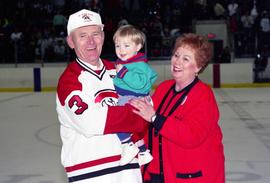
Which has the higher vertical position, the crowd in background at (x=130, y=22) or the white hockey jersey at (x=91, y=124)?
the crowd in background at (x=130, y=22)

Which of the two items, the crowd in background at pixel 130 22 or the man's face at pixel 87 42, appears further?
the crowd in background at pixel 130 22

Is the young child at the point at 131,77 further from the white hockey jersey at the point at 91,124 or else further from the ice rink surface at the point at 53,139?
the ice rink surface at the point at 53,139

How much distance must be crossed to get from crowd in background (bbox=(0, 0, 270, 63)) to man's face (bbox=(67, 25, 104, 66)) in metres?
11.0

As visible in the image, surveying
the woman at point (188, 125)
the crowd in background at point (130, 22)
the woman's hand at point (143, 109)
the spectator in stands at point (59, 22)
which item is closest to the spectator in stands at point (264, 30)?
the crowd in background at point (130, 22)

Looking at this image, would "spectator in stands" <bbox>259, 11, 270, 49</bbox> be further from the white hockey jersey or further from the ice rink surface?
the white hockey jersey

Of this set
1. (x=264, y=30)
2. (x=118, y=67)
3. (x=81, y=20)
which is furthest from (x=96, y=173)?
(x=264, y=30)

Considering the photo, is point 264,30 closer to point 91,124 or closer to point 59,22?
point 59,22

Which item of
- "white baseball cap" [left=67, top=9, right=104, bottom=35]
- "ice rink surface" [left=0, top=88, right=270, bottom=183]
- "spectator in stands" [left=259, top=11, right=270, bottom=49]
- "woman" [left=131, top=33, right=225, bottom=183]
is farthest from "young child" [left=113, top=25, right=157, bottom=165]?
"spectator in stands" [left=259, top=11, right=270, bottom=49]

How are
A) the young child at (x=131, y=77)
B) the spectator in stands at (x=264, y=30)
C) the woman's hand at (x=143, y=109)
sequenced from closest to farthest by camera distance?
1. the woman's hand at (x=143, y=109)
2. the young child at (x=131, y=77)
3. the spectator in stands at (x=264, y=30)

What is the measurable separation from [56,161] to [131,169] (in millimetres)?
3888

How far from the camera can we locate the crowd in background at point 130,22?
15359mm

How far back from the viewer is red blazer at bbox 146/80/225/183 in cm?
276

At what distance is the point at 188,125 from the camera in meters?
2.76

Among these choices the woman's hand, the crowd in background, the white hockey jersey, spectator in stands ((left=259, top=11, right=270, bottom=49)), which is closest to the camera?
the white hockey jersey
